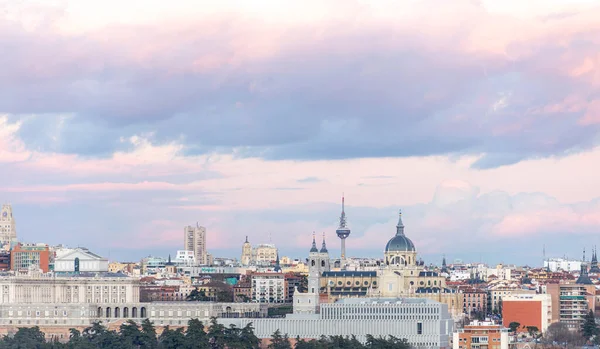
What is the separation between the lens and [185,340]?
127 m

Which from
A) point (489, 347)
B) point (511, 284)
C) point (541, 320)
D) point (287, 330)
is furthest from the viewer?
point (511, 284)

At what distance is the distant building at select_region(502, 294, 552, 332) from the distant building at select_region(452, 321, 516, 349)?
73.1 ft

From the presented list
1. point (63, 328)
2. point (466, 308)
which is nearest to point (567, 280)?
point (466, 308)

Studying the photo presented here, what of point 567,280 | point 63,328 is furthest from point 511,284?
point 63,328

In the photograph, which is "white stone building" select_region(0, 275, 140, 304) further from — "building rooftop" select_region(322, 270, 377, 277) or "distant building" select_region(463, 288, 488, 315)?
"distant building" select_region(463, 288, 488, 315)

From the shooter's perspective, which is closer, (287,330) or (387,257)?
(287,330)

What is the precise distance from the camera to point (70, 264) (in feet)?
528

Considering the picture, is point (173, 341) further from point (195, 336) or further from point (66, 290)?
point (66, 290)

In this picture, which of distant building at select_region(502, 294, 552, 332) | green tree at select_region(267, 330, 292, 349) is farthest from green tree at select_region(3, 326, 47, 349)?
distant building at select_region(502, 294, 552, 332)

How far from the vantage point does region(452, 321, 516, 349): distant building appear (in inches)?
4783

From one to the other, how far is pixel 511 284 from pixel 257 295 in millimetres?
23587

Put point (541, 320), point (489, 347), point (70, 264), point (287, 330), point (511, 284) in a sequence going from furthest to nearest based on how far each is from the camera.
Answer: point (511, 284) < point (70, 264) < point (541, 320) < point (287, 330) < point (489, 347)

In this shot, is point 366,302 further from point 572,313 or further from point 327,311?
point 572,313

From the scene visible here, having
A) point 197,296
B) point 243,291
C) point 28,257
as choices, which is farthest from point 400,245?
point 28,257
